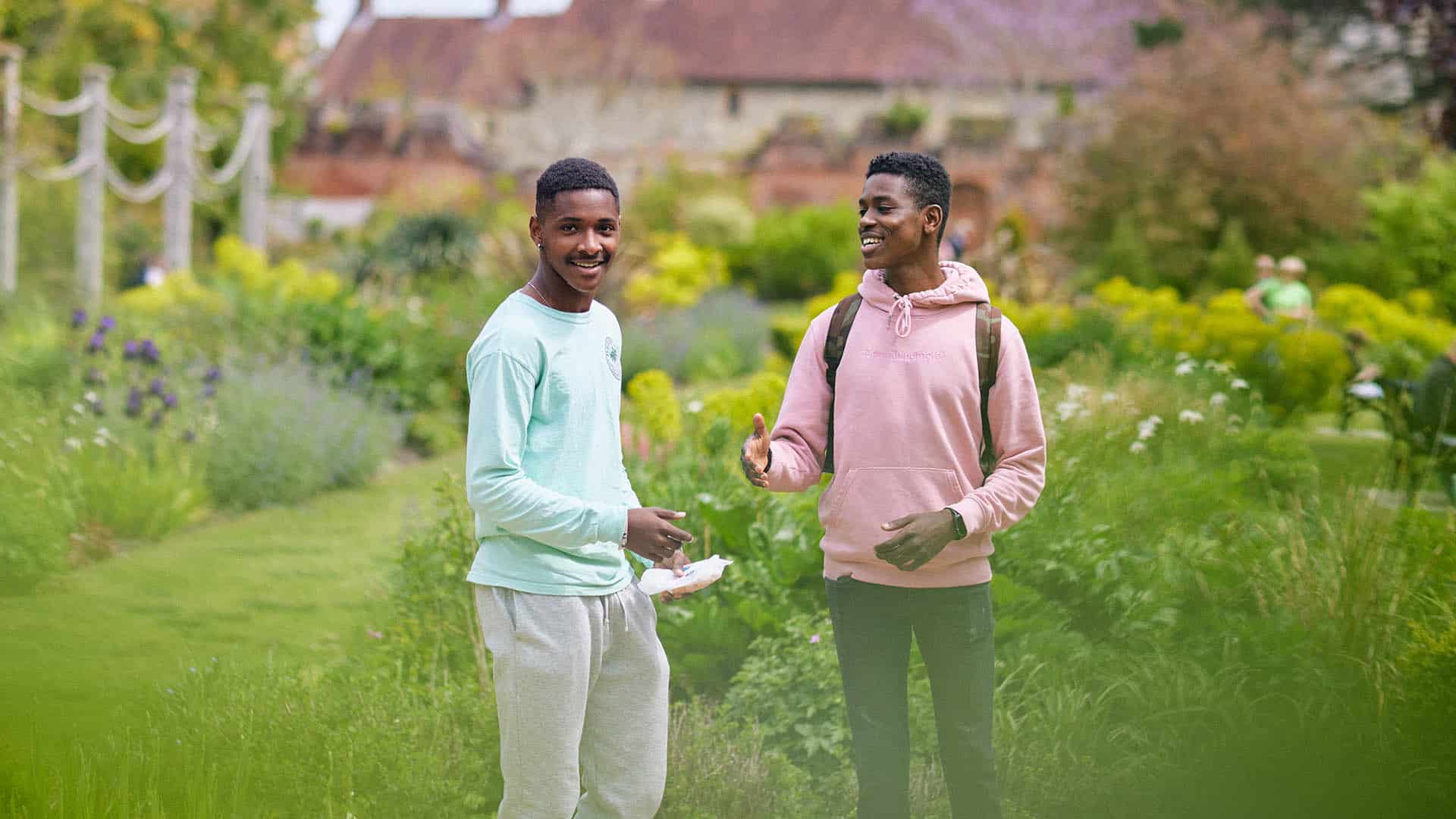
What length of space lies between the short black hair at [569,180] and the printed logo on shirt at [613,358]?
0.31m

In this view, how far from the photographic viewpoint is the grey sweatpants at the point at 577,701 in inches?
101

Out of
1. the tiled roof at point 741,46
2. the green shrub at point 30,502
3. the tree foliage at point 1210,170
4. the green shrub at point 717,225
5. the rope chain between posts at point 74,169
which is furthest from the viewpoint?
the tiled roof at point 741,46

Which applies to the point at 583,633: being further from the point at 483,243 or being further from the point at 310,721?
the point at 483,243

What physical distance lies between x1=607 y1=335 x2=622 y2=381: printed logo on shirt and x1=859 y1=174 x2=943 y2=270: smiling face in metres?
0.56

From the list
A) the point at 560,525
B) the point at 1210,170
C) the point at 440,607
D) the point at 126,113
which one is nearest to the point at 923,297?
the point at 560,525

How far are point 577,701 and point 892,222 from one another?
3.87 ft

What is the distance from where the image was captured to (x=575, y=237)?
102 inches

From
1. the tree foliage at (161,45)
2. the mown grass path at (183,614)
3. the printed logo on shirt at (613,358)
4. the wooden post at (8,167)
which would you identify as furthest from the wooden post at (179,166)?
the printed logo on shirt at (613,358)

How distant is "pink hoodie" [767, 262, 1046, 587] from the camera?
2.76 metres

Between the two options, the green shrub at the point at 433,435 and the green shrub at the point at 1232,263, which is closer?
the green shrub at the point at 433,435

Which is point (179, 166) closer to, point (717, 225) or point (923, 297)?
point (717, 225)

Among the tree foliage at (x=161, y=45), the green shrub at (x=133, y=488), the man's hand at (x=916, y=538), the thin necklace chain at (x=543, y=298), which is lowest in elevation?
the green shrub at (x=133, y=488)

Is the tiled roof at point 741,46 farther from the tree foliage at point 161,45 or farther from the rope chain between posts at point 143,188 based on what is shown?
the rope chain between posts at point 143,188

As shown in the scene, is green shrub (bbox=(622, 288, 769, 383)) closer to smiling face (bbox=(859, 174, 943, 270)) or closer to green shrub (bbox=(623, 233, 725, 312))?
green shrub (bbox=(623, 233, 725, 312))
